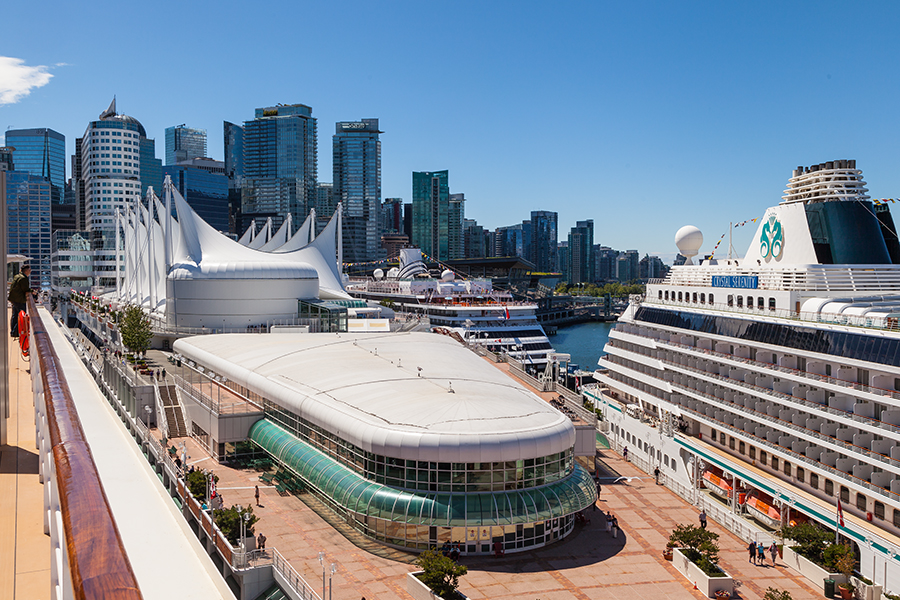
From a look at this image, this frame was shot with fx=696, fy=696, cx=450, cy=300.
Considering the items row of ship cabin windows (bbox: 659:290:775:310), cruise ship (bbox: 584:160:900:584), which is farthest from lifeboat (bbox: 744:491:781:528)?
row of ship cabin windows (bbox: 659:290:775:310)

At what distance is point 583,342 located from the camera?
122562mm

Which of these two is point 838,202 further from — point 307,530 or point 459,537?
point 307,530

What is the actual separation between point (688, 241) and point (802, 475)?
20.7 metres

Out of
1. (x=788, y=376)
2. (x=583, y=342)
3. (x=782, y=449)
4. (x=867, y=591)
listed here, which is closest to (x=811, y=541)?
(x=867, y=591)

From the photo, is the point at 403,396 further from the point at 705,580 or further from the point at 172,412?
the point at 172,412

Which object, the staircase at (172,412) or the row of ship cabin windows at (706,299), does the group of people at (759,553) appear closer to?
the row of ship cabin windows at (706,299)

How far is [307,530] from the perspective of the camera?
79.7 ft

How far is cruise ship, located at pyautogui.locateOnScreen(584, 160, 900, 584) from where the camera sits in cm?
2438

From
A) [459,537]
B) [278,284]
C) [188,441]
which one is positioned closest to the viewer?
[459,537]

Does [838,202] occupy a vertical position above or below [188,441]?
above

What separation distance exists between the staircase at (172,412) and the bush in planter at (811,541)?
2988 centimetres

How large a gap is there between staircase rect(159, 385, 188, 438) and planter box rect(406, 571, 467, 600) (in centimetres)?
2182

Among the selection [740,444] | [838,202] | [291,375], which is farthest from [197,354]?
[838,202]

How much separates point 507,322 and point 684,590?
62.5 m
